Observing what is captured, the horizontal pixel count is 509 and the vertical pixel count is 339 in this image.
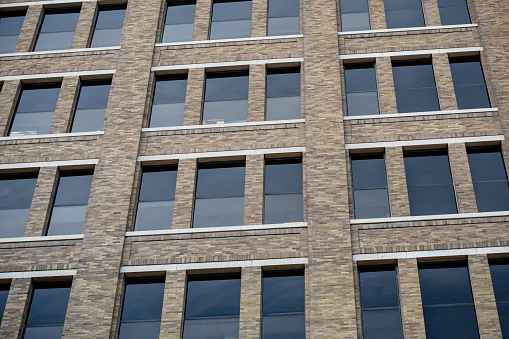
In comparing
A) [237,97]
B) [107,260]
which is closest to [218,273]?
[107,260]

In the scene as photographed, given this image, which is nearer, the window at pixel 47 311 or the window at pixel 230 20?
the window at pixel 47 311

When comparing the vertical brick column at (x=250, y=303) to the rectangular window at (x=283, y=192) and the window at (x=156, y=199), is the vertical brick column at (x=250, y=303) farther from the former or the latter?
the window at (x=156, y=199)

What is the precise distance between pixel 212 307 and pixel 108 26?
44.3 ft

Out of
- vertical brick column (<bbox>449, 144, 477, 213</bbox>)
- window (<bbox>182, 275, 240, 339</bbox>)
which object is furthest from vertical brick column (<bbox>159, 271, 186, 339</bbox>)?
vertical brick column (<bbox>449, 144, 477, 213</bbox>)

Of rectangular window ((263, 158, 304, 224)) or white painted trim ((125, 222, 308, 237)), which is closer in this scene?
white painted trim ((125, 222, 308, 237))

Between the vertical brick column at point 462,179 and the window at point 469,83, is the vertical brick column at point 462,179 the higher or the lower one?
the lower one

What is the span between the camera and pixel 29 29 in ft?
90.0

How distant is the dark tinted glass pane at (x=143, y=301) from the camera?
66.9ft

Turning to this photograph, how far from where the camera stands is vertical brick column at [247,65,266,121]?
23.9 meters

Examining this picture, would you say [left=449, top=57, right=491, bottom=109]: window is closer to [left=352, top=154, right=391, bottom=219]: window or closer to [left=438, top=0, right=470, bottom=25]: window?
[left=438, top=0, right=470, bottom=25]: window

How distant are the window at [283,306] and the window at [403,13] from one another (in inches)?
449

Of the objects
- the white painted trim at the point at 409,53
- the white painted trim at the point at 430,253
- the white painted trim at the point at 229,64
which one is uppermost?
the white painted trim at the point at 409,53

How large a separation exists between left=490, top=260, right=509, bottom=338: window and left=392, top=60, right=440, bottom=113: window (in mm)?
6295

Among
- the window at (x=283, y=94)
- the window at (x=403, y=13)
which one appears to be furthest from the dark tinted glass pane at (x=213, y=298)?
the window at (x=403, y=13)
